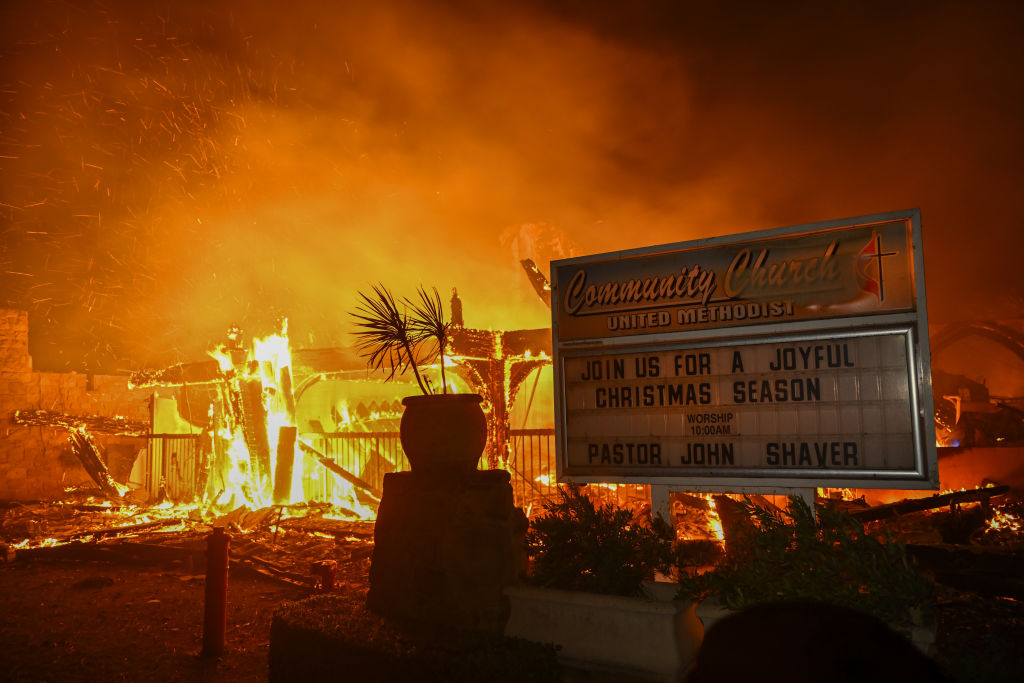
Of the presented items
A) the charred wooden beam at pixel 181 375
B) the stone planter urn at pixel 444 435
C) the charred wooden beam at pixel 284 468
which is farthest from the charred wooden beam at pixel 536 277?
the stone planter urn at pixel 444 435

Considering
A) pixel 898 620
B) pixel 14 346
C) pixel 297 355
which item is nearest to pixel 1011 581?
pixel 898 620

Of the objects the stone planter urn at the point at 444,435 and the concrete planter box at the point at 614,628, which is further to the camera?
the stone planter urn at the point at 444,435

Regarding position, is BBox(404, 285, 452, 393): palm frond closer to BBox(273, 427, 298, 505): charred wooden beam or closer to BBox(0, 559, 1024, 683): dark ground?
BBox(0, 559, 1024, 683): dark ground

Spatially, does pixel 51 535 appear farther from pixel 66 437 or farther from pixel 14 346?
pixel 14 346

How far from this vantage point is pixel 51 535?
13508mm

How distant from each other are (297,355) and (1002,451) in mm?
17669

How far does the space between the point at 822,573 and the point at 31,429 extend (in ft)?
83.6

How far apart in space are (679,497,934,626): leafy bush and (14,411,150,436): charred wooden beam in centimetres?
1976

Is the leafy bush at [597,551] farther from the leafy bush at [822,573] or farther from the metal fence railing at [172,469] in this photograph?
the metal fence railing at [172,469]

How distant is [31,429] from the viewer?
21281 millimetres

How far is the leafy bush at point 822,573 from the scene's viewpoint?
12.0 feet

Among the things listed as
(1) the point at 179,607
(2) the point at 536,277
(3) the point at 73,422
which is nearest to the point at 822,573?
(1) the point at 179,607

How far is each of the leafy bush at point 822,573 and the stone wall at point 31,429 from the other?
77.0 ft

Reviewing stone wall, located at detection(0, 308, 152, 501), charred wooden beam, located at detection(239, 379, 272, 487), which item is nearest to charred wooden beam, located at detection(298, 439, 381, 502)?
charred wooden beam, located at detection(239, 379, 272, 487)
